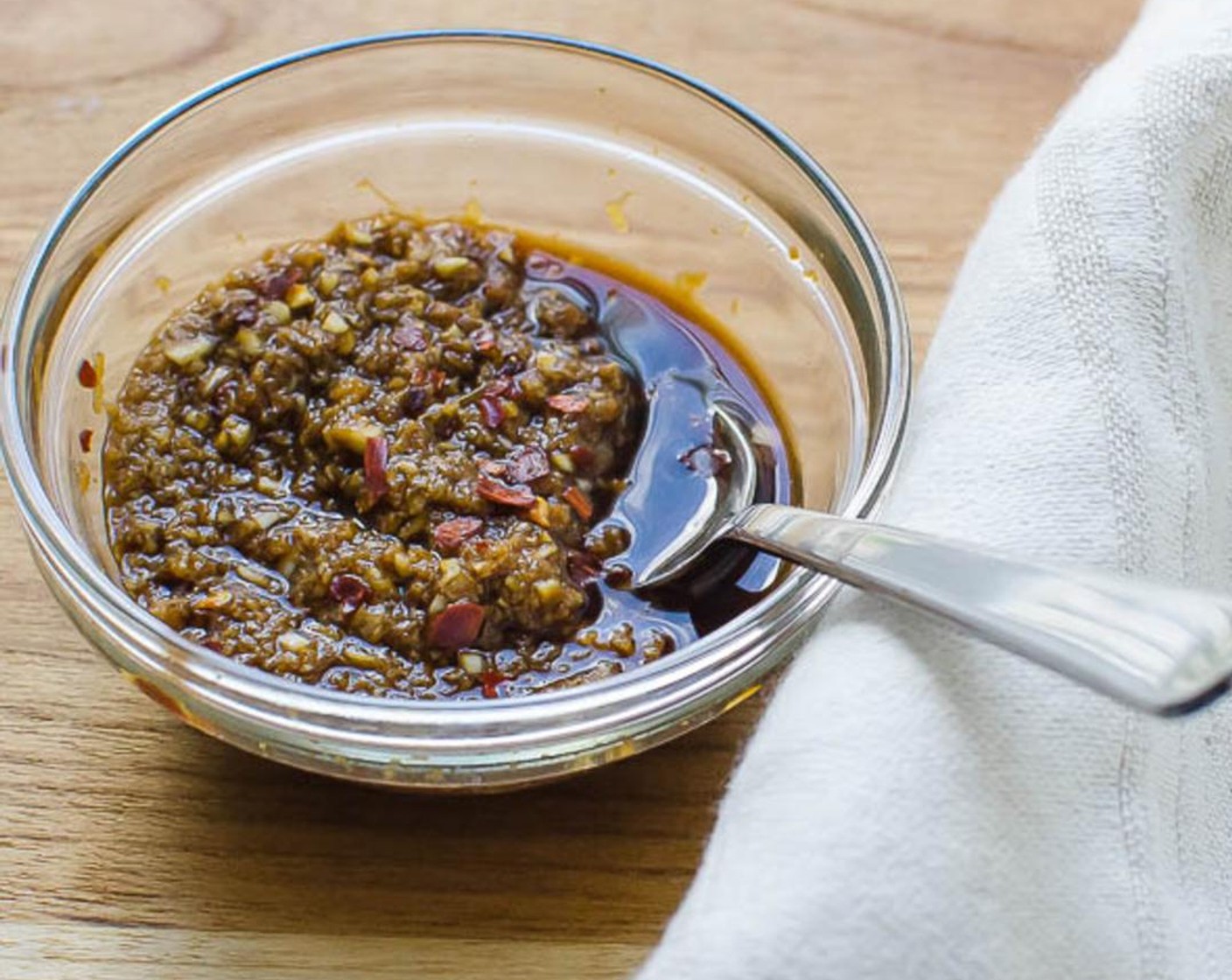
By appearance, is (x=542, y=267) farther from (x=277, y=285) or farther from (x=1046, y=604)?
(x=1046, y=604)

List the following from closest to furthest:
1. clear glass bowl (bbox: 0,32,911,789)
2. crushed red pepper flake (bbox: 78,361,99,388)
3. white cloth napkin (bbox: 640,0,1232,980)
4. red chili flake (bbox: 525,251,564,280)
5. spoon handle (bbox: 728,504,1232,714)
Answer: spoon handle (bbox: 728,504,1232,714) < white cloth napkin (bbox: 640,0,1232,980) < clear glass bowl (bbox: 0,32,911,789) < crushed red pepper flake (bbox: 78,361,99,388) < red chili flake (bbox: 525,251,564,280)

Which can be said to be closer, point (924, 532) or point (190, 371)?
point (924, 532)

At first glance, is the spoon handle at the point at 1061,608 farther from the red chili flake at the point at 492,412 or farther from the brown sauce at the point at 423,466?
the red chili flake at the point at 492,412

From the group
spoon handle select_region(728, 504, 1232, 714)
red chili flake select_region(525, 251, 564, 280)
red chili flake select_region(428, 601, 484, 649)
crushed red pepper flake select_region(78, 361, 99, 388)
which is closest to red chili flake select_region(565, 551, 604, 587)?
red chili flake select_region(428, 601, 484, 649)

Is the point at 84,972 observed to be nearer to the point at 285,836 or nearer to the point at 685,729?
the point at 285,836

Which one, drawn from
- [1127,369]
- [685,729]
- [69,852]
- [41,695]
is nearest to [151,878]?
[69,852]

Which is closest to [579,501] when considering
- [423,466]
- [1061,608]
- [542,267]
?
[423,466]

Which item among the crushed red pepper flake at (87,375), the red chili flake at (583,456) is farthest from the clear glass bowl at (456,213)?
the red chili flake at (583,456)

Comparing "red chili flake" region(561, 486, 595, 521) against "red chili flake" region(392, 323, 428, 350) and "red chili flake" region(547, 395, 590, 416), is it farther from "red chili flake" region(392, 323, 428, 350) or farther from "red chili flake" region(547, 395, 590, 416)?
"red chili flake" region(392, 323, 428, 350)
